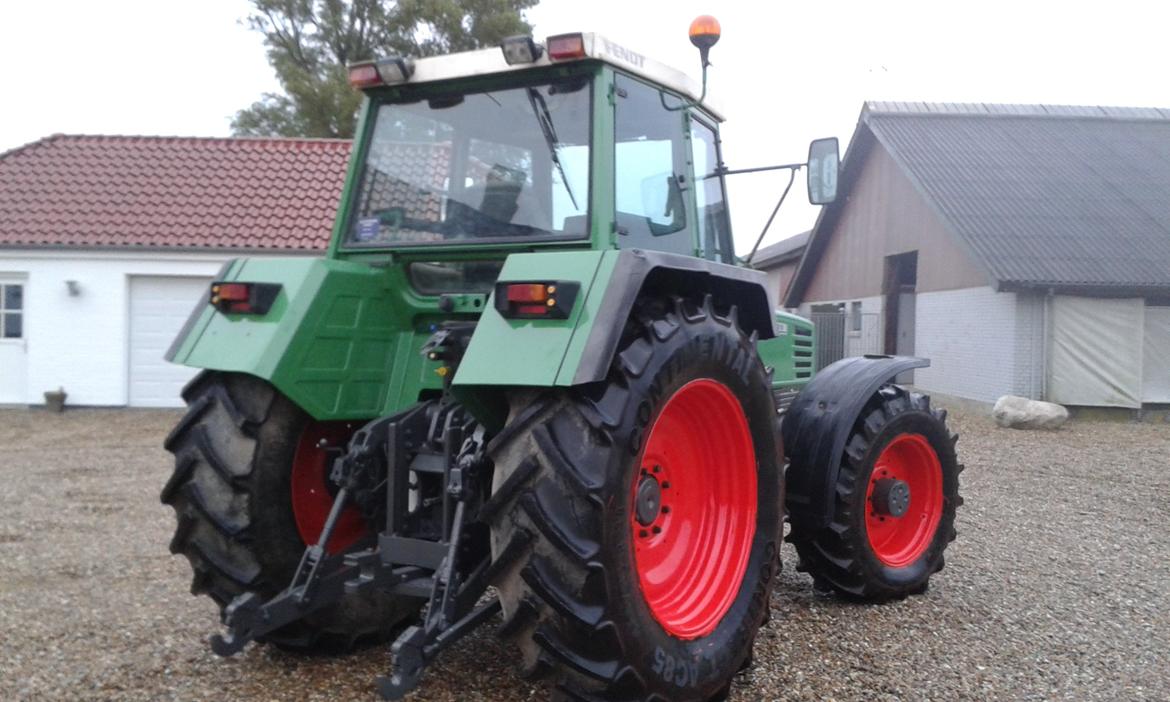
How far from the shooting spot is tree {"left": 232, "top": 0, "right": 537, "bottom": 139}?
26484 mm

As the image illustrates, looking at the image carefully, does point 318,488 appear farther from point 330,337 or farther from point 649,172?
point 649,172

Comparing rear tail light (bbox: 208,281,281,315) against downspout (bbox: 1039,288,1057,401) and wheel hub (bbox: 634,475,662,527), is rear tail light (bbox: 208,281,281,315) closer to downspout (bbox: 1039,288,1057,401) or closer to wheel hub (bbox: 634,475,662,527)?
wheel hub (bbox: 634,475,662,527)

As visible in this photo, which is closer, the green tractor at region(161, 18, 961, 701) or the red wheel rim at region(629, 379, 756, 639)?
the green tractor at region(161, 18, 961, 701)

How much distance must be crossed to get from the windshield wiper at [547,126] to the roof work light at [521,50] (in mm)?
173

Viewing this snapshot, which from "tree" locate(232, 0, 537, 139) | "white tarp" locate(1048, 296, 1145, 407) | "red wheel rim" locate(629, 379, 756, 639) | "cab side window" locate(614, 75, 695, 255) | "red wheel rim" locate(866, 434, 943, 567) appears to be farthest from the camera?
"tree" locate(232, 0, 537, 139)

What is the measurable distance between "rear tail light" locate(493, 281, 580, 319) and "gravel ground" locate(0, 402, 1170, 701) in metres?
1.45

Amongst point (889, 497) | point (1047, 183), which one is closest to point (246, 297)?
point (889, 497)

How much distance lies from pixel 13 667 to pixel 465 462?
6.95ft

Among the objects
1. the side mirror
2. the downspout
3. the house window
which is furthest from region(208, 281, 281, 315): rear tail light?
the downspout

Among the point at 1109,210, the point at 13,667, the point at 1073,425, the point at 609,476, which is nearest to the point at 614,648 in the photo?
the point at 609,476

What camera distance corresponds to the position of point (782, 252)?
92.4ft

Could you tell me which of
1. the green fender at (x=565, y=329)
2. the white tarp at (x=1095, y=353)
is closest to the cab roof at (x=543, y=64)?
the green fender at (x=565, y=329)

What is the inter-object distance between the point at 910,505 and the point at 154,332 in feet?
39.8

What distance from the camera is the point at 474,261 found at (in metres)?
3.75
